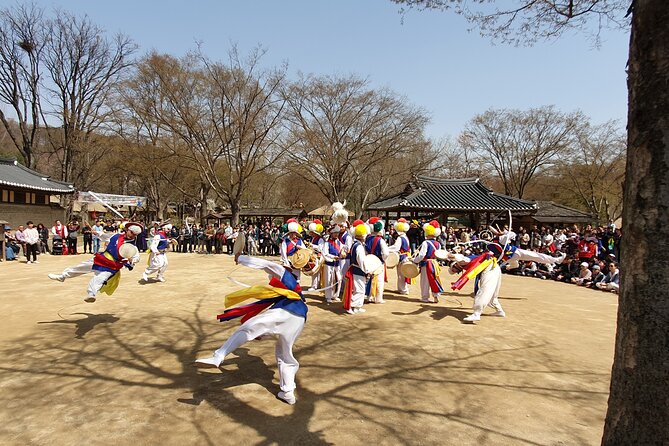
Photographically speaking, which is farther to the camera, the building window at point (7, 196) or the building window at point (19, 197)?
the building window at point (19, 197)

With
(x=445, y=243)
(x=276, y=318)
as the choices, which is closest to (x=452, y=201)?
(x=445, y=243)

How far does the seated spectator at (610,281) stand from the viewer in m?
10.7

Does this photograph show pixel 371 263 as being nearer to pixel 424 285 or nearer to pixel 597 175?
pixel 424 285

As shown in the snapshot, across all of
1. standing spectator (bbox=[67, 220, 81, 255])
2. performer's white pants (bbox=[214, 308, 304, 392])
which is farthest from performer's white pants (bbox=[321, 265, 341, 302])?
standing spectator (bbox=[67, 220, 81, 255])

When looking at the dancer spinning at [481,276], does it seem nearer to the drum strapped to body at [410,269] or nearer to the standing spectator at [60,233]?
the drum strapped to body at [410,269]

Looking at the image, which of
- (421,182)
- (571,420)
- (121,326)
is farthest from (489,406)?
(421,182)

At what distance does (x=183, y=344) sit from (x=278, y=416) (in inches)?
97.7

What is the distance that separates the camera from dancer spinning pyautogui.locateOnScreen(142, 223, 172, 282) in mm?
9820

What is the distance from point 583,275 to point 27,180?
2672 centimetres

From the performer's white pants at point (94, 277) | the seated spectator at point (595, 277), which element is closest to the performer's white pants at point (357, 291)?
the performer's white pants at point (94, 277)

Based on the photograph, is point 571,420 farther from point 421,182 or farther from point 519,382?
A: point 421,182

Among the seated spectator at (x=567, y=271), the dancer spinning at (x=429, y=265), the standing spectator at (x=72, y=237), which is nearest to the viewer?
the dancer spinning at (x=429, y=265)

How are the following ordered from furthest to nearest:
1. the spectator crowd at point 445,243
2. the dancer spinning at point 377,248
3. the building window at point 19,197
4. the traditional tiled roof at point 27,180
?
the building window at point 19,197 → the traditional tiled roof at point 27,180 → the spectator crowd at point 445,243 → the dancer spinning at point 377,248

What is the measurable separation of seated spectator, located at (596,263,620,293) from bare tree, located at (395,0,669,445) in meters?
10.3
